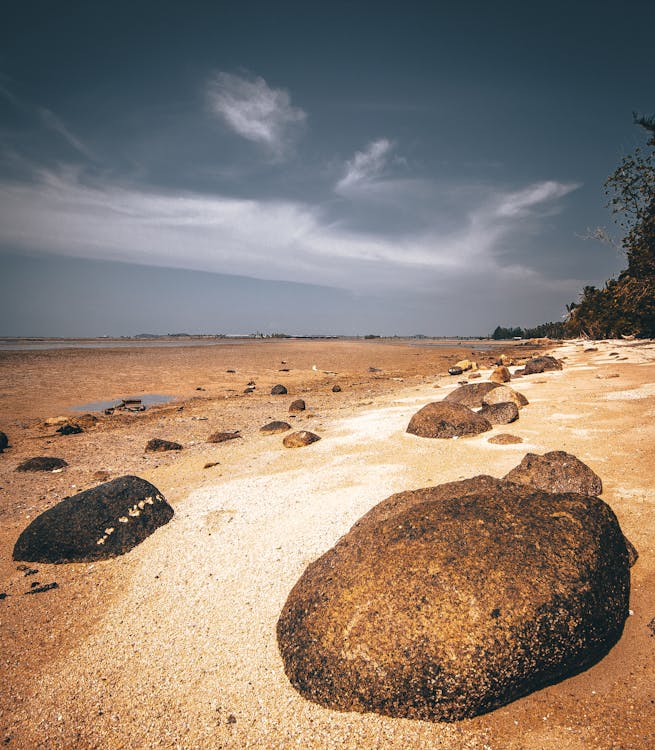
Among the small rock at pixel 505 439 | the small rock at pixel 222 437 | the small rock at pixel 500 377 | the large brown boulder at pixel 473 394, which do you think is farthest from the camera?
the small rock at pixel 500 377

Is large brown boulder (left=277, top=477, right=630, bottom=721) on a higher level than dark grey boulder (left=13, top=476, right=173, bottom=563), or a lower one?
higher

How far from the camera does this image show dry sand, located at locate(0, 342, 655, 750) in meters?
2.31

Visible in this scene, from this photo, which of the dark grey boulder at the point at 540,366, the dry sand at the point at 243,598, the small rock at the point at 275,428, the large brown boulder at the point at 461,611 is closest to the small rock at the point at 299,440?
the dry sand at the point at 243,598

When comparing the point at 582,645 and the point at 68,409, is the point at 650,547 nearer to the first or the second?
the point at 582,645

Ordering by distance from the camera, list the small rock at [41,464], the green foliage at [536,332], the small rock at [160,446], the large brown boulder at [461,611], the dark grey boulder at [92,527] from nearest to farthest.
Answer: the large brown boulder at [461,611], the dark grey boulder at [92,527], the small rock at [41,464], the small rock at [160,446], the green foliage at [536,332]

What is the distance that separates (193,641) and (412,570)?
204 cm

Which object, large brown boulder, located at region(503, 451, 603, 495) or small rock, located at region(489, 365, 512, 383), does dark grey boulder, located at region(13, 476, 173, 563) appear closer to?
large brown boulder, located at region(503, 451, 603, 495)

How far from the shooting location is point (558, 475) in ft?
15.1

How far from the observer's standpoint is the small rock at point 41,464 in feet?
25.4

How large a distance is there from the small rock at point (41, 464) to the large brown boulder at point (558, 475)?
872cm

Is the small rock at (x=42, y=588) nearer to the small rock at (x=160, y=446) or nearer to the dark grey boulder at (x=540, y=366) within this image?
the small rock at (x=160, y=446)

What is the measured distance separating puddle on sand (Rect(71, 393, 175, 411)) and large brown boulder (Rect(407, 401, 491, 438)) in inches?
462

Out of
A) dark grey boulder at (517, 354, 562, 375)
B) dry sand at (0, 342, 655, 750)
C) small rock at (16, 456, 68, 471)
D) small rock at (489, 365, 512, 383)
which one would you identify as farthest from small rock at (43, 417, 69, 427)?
dark grey boulder at (517, 354, 562, 375)

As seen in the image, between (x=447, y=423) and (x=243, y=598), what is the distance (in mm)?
5302
